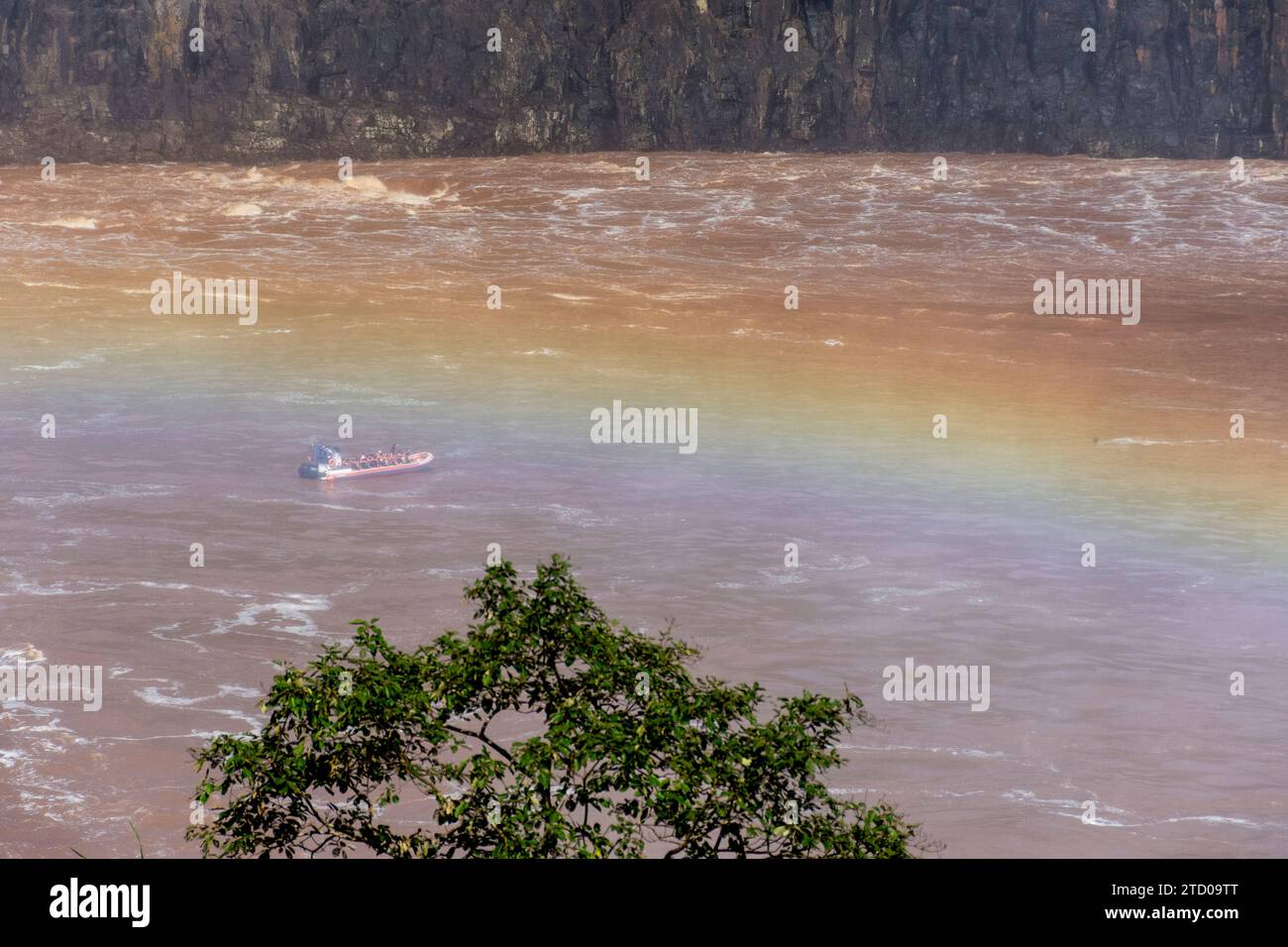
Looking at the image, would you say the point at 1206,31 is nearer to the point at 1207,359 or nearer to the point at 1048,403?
the point at 1207,359

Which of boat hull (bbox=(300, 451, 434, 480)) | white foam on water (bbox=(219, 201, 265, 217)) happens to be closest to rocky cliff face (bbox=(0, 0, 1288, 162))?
white foam on water (bbox=(219, 201, 265, 217))

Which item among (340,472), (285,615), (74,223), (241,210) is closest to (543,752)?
(285,615)

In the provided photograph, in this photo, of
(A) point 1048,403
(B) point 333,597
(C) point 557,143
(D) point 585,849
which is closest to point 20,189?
(C) point 557,143

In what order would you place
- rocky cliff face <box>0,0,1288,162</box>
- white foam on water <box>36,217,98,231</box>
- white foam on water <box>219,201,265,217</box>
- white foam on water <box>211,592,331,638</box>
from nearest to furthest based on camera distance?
white foam on water <box>211,592,331,638</box>
white foam on water <box>36,217,98,231</box>
white foam on water <box>219,201,265,217</box>
rocky cliff face <box>0,0,1288,162</box>

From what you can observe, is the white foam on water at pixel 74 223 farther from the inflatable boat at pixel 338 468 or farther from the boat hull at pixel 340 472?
the boat hull at pixel 340 472

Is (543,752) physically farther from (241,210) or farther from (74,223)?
(241,210)

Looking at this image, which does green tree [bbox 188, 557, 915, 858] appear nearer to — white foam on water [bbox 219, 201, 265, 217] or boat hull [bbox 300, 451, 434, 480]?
boat hull [bbox 300, 451, 434, 480]
